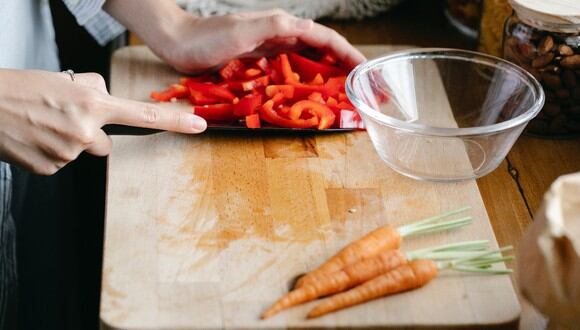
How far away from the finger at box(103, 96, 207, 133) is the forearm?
1.00ft

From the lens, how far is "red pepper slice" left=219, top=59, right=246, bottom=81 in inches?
64.2

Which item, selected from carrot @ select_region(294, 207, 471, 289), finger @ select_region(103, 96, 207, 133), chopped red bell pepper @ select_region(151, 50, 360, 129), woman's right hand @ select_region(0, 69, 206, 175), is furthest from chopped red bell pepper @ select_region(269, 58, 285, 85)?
carrot @ select_region(294, 207, 471, 289)

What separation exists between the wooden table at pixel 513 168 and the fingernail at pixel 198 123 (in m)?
0.49

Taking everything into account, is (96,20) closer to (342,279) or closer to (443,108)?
(443,108)

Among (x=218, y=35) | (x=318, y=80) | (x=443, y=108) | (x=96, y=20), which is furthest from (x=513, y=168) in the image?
(x=96, y=20)

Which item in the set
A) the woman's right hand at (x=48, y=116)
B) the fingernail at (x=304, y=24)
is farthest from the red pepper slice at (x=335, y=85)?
the woman's right hand at (x=48, y=116)

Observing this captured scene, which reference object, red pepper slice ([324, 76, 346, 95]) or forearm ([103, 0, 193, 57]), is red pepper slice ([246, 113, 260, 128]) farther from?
forearm ([103, 0, 193, 57])

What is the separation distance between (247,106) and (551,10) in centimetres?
54

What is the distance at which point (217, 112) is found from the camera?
4.97 feet

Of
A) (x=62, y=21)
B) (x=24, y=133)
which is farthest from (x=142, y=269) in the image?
(x=62, y=21)

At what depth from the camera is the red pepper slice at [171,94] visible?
160cm

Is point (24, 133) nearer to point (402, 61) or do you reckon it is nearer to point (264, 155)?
point (264, 155)

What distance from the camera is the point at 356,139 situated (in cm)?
150

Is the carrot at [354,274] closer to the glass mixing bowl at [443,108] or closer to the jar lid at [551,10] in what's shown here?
the glass mixing bowl at [443,108]
